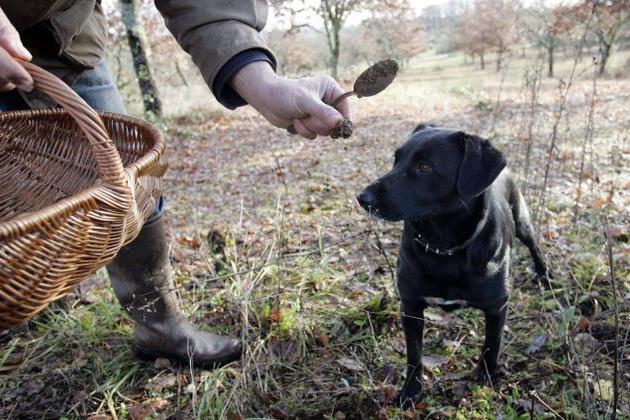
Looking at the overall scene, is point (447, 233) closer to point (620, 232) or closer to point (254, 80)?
point (254, 80)

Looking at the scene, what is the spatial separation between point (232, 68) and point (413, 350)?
1632 millimetres

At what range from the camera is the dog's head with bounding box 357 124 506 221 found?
2.18 meters

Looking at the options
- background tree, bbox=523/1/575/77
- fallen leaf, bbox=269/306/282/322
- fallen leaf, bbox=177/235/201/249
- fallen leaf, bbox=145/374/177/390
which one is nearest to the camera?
fallen leaf, bbox=145/374/177/390

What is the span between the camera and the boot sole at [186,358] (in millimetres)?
2455

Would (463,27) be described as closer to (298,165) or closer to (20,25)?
(298,165)

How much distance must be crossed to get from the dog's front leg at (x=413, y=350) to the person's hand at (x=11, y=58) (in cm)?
185

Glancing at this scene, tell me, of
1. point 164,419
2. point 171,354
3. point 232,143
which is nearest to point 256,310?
point 171,354

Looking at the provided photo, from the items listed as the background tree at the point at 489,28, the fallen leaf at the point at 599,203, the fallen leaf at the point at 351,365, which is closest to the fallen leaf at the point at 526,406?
the fallen leaf at the point at 351,365

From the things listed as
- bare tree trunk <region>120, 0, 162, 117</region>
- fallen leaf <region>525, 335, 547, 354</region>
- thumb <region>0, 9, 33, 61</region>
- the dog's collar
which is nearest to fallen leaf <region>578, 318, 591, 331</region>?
fallen leaf <region>525, 335, 547, 354</region>

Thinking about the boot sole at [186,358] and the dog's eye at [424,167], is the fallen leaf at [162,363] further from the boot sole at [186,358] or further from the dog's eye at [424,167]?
the dog's eye at [424,167]

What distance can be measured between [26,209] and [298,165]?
5782mm

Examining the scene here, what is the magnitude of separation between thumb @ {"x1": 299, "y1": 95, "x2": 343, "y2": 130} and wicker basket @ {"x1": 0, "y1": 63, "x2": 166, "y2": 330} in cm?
50

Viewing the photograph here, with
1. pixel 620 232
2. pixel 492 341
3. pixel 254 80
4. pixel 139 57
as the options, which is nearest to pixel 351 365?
pixel 492 341

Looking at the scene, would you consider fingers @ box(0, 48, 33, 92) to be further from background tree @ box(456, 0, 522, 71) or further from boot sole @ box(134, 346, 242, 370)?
background tree @ box(456, 0, 522, 71)
